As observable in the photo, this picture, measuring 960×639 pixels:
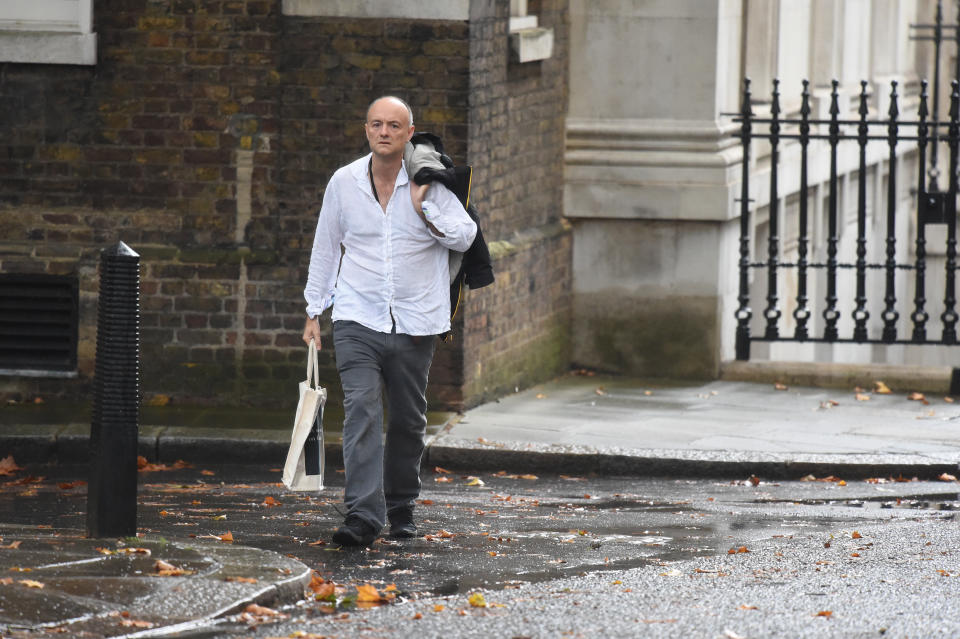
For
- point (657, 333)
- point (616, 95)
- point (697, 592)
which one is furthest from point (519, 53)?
point (697, 592)

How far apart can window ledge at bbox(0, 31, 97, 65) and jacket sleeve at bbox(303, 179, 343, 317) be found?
11.6 ft

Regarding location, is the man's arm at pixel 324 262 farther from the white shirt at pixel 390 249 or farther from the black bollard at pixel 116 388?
the black bollard at pixel 116 388

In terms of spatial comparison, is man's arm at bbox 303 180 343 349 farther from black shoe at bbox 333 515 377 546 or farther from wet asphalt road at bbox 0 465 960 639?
wet asphalt road at bbox 0 465 960 639

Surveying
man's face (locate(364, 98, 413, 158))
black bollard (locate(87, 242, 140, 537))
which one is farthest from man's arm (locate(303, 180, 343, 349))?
black bollard (locate(87, 242, 140, 537))

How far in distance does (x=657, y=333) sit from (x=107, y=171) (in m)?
3.84

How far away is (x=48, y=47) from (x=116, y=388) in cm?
427

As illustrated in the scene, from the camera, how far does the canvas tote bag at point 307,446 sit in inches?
282

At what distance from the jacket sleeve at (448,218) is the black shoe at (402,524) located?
106cm

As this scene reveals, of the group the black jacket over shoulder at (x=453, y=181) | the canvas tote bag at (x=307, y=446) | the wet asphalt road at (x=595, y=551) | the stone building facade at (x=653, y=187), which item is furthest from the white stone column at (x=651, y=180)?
the canvas tote bag at (x=307, y=446)

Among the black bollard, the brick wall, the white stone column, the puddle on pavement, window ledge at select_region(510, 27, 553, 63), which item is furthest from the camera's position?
the white stone column

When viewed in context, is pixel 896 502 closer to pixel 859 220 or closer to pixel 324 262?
pixel 324 262

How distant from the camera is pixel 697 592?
630 centimetres

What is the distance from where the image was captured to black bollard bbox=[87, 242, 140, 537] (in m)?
6.60

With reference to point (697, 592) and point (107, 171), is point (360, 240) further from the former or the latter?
point (107, 171)
